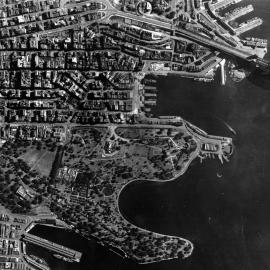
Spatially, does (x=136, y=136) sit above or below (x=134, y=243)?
above

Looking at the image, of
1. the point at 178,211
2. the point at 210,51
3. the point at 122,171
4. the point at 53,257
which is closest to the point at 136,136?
the point at 122,171

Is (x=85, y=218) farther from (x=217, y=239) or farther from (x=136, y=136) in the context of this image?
(x=217, y=239)

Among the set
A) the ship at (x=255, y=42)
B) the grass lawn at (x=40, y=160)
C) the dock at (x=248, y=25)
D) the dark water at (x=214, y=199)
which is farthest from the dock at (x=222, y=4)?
the grass lawn at (x=40, y=160)

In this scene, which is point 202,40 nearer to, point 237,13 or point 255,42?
point 237,13

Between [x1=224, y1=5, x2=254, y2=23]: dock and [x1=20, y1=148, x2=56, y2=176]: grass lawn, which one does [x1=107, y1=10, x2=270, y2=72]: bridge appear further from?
[x1=20, y1=148, x2=56, y2=176]: grass lawn

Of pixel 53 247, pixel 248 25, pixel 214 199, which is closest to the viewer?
pixel 53 247

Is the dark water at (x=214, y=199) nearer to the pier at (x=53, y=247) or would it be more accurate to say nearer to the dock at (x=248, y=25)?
the pier at (x=53, y=247)

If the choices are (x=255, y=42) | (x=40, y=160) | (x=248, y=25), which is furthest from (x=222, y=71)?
(x=40, y=160)
